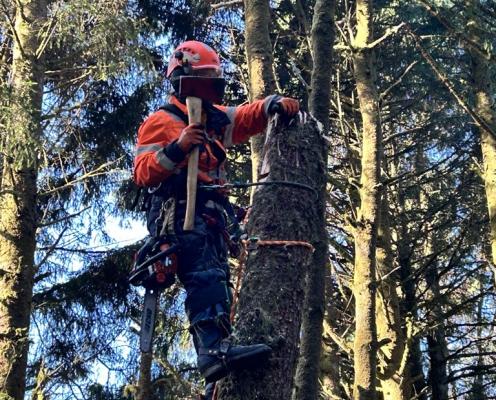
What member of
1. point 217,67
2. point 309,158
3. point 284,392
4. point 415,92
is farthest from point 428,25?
point 284,392

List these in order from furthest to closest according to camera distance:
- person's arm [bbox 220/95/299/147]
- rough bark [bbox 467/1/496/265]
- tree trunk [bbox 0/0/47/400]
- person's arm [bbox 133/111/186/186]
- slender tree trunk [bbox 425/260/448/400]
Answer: slender tree trunk [bbox 425/260/448/400] < rough bark [bbox 467/1/496/265] < tree trunk [bbox 0/0/47/400] < person's arm [bbox 220/95/299/147] < person's arm [bbox 133/111/186/186]

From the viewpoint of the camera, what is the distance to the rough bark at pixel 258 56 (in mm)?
6004

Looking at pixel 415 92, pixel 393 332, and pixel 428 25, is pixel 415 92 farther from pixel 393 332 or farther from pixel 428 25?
pixel 393 332

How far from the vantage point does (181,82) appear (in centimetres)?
404

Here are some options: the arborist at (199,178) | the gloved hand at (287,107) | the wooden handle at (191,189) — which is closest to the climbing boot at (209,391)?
the arborist at (199,178)

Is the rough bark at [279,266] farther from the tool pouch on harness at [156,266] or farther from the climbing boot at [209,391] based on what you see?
the tool pouch on harness at [156,266]

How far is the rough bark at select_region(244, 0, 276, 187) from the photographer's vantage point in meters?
6.00

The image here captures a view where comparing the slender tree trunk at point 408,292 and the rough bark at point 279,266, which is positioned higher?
the slender tree trunk at point 408,292

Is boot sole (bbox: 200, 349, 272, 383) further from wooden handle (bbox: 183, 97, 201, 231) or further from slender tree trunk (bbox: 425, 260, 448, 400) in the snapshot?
slender tree trunk (bbox: 425, 260, 448, 400)

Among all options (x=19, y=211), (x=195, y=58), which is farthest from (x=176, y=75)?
(x=19, y=211)

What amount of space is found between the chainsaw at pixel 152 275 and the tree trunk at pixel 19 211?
12.6 feet

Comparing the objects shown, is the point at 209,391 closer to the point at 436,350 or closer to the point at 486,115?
the point at 436,350

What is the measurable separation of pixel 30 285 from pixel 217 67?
4481mm

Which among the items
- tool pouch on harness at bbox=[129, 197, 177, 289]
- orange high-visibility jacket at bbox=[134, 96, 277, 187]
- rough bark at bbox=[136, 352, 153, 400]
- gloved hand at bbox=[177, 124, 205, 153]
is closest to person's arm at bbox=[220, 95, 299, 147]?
orange high-visibility jacket at bbox=[134, 96, 277, 187]
